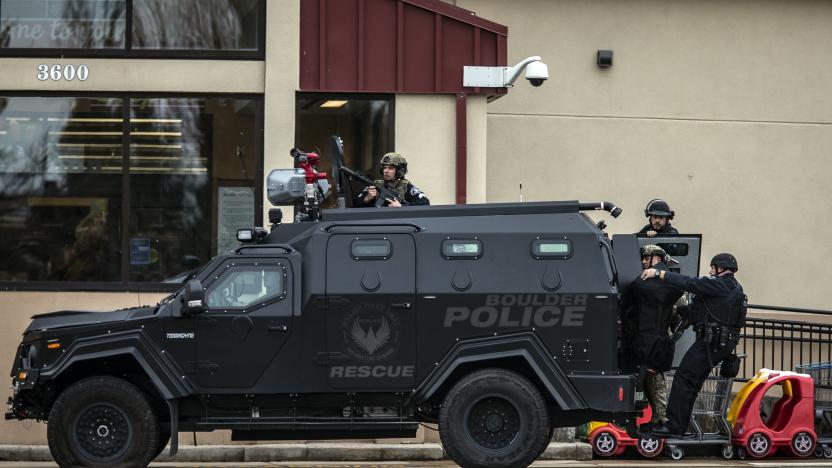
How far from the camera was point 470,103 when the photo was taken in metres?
16.1

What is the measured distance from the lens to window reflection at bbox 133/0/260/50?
15.9 m

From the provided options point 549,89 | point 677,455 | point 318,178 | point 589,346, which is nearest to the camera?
point 589,346

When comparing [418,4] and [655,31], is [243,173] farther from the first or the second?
[655,31]

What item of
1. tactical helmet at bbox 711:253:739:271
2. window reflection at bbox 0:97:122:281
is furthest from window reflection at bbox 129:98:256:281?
tactical helmet at bbox 711:253:739:271

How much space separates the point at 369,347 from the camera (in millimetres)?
11414

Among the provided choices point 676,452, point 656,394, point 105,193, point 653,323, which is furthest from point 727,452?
point 105,193

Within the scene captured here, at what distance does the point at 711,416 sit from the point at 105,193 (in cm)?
763

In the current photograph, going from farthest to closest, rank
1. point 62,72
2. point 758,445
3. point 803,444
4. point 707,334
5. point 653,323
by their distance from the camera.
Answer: point 62,72
point 803,444
point 758,445
point 707,334
point 653,323

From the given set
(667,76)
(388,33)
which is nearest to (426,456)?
(388,33)

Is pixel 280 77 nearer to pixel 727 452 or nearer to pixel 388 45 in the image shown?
pixel 388 45

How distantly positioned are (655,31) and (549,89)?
172 cm

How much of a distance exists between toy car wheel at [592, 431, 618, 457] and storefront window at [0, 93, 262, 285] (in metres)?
4.82

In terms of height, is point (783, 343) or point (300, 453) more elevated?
point (783, 343)

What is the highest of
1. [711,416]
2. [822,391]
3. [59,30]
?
[59,30]
